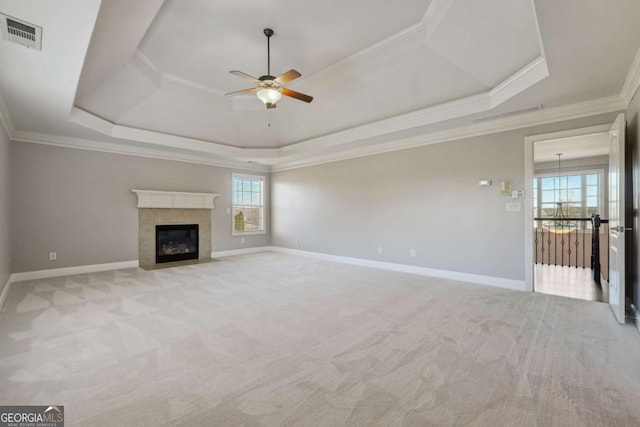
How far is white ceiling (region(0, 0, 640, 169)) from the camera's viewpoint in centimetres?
244

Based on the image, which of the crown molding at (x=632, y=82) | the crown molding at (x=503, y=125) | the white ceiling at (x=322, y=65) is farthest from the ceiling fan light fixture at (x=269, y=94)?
the crown molding at (x=632, y=82)

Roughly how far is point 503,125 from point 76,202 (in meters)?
7.64

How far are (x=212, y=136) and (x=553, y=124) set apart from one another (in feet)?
20.4

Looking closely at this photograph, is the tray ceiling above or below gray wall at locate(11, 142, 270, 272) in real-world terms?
above

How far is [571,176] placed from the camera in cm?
785

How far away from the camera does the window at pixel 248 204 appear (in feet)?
26.3

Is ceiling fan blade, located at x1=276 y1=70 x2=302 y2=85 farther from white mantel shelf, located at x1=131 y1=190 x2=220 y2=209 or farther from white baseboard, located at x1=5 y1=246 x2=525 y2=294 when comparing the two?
white mantel shelf, located at x1=131 y1=190 x2=220 y2=209

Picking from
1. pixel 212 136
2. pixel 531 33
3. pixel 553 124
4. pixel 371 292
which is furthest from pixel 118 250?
pixel 553 124

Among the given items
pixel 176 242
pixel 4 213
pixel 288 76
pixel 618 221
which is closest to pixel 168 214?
pixel 176 242

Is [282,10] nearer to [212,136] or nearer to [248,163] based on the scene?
[212,136]

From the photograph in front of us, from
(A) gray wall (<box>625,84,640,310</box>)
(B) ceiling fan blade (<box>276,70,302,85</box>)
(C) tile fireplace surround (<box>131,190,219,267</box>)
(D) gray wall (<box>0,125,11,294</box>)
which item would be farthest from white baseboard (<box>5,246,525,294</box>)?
(B) ceiling fan blade (<box>276,70,302,85</box>)

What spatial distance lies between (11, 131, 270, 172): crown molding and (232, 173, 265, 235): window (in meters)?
0.43

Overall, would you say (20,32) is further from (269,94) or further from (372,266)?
(372,266)

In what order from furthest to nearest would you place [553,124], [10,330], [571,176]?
1. [571,176]
2. [553,124]
3. [10,330]
